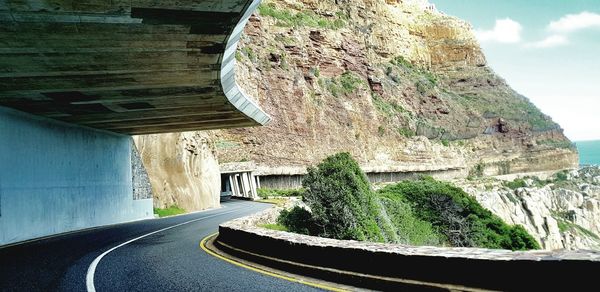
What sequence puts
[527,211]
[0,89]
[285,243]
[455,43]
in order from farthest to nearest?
[455,43]
[527,211]
[0,89]
[285,243]

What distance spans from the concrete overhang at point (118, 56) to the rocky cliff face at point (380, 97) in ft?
146

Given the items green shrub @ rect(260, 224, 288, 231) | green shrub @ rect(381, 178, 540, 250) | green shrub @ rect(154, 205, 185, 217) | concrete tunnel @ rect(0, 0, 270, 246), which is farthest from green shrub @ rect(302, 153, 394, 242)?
green shrub @ rect(381, 178, 540, 250)

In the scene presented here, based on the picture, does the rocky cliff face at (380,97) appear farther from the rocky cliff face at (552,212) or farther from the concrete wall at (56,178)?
the concrete wall at (56,178)

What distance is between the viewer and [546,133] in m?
129

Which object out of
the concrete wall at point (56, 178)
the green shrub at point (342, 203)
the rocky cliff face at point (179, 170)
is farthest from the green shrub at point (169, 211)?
the green shrub at point (342, 203)

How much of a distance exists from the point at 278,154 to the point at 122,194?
1725 inches

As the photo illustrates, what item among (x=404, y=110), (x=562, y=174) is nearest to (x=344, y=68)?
(x=404, y=110)

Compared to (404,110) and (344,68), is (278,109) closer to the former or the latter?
(344,68)

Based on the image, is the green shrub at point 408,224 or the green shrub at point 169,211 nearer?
the green shrub at point 169,211

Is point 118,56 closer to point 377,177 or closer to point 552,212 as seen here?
point 377,177

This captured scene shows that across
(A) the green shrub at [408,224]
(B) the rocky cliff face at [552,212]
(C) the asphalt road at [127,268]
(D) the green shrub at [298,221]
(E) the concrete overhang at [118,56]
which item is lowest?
(B) the rocky cliff face at [552,212]

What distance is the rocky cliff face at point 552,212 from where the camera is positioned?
61844 millimetres

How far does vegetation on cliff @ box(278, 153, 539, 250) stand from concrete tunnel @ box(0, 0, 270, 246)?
5506 mm

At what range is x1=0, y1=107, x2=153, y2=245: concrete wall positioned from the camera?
16.6 metres
